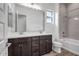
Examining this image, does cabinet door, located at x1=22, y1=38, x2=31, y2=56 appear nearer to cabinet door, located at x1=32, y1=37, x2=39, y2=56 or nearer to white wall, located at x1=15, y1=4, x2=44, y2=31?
cabinet door, located at x1=32, y1=37, x2=39, y2=56

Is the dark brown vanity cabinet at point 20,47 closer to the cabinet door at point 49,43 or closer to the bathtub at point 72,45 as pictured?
the cabinet door at point 49,43

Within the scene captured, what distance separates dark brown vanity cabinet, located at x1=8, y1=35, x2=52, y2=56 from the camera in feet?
4.42

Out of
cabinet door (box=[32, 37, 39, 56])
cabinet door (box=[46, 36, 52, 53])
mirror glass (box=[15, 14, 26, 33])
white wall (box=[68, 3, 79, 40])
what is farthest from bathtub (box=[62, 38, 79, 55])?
mirror glass (box=[15, 14, 26, 33])

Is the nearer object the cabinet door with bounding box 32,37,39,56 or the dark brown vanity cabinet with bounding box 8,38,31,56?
the dark brown vanity cabinet with bounding box 8,38,31,56

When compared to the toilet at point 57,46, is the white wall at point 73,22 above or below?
above

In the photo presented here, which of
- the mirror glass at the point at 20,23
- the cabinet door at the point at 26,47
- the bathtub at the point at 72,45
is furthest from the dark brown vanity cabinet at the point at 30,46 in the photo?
the bathtub at the point at 72,45

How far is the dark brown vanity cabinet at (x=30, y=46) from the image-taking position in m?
1.35

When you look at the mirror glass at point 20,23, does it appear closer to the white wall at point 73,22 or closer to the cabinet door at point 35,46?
the cabinet door at point 35,46

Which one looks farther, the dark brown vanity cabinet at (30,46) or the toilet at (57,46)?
the toilet at (57,46)

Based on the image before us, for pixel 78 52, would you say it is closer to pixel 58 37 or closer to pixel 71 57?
pixel 71 57

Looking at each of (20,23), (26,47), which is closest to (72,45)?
(26,47)

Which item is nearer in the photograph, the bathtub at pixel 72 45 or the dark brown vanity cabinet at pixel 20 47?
the dark brown vanity cabinet at pixel 20 47

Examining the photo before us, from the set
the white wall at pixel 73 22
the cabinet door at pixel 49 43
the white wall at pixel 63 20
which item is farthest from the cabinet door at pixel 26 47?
the white wall at pixel 73 22

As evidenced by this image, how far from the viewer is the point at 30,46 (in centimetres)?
145
